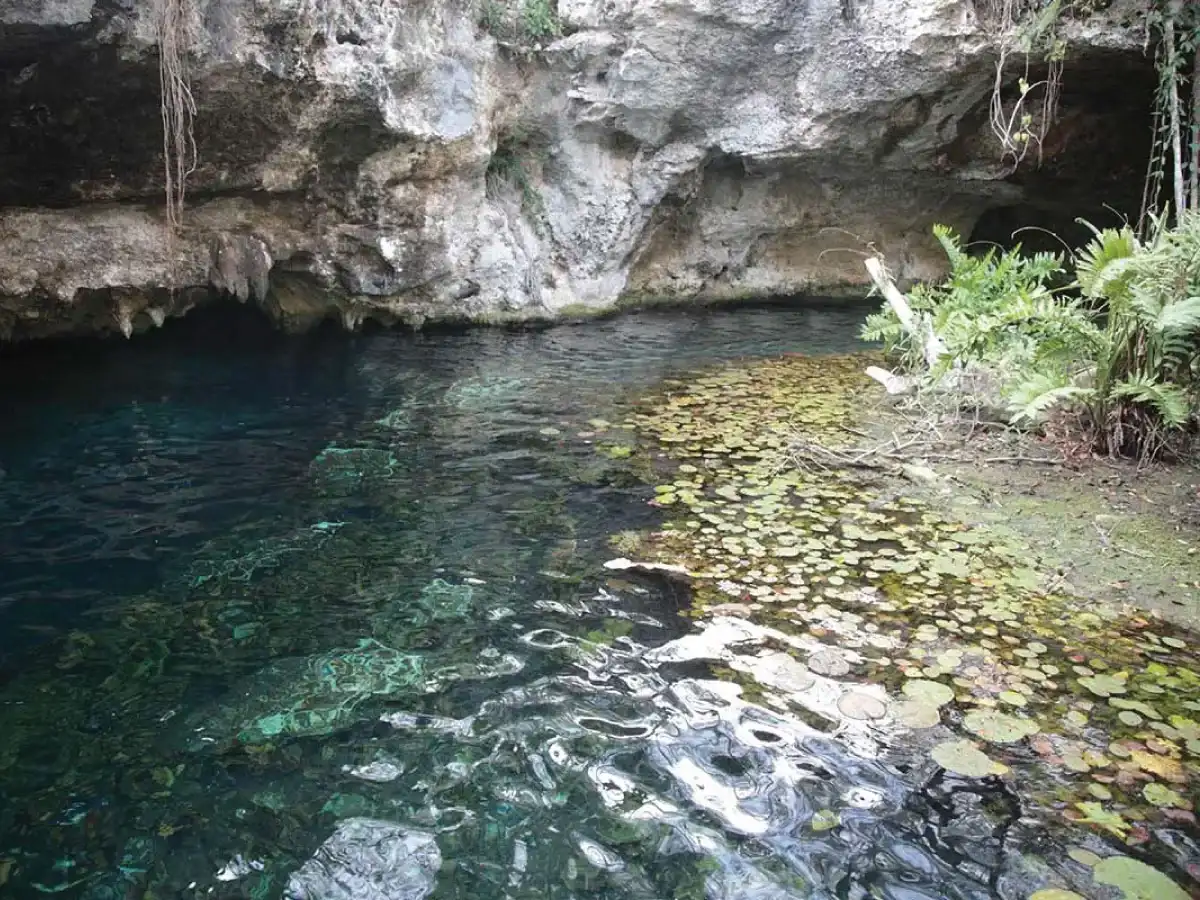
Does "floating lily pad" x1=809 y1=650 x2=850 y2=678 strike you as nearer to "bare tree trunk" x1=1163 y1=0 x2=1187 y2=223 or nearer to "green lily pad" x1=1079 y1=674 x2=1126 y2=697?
"green lily pad" x1=1079 y1=674 x2=1126 y2=697

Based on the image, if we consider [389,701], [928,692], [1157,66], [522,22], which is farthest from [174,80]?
[1157,66]

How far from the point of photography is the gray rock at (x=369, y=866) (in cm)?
232

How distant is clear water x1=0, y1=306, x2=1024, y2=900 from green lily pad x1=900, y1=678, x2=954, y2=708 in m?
0.39

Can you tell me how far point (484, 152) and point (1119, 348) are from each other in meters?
7.18

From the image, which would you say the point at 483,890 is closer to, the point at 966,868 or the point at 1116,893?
the point at 966,868

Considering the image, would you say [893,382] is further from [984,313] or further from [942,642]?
[942,642]

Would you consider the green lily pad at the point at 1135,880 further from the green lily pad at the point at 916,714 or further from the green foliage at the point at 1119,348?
the green foliage at the point at 1119,348

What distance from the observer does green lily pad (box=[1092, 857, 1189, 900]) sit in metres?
2.28

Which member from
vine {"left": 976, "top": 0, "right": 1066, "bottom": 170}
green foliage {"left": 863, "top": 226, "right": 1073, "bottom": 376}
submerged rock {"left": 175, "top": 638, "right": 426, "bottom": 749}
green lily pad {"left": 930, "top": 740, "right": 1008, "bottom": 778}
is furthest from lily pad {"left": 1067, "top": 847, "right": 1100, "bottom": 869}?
vine {"left": 976, "top": 0, "right": 1066, "bottom": 170}

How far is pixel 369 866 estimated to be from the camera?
2402 millimetres

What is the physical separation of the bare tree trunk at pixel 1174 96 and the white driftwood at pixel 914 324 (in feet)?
6.40

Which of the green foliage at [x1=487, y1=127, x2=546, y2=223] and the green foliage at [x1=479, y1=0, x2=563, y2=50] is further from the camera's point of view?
the green foliage at [x1=487, y1=127, x2=546, y2=223]

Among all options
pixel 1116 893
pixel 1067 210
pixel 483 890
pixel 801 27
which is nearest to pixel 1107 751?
pixel 1116 893

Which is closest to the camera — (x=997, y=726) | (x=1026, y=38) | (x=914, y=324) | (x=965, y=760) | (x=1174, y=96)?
(x=965, y=760)
